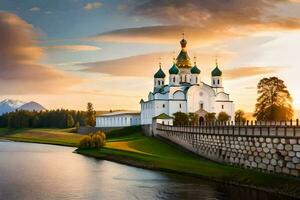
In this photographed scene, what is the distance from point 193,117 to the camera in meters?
100

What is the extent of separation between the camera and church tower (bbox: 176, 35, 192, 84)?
363ft

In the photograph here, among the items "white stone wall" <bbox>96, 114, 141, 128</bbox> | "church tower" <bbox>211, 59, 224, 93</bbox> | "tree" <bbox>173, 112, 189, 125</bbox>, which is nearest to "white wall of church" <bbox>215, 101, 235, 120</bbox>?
"church tower" <bbox>211, 59, 224, 93</bbox>

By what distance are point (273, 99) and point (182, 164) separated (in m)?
30.5

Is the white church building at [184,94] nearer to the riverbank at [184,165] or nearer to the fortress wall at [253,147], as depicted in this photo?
the riverbank at [184,165]

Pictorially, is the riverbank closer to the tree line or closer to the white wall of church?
the white wall of church

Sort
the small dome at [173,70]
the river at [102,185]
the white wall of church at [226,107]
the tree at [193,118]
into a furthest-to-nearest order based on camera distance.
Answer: the small dome at [173,70], the white wall of church at [226,107], the tree at [193,118], the river at [102,185]

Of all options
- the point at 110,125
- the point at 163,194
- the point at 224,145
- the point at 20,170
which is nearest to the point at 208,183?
the point at 163,194

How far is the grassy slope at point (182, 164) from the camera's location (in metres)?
38.5

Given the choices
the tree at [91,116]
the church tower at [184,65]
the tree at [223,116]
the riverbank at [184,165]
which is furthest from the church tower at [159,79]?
the tree at [91,116]

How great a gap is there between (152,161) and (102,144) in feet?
79.7

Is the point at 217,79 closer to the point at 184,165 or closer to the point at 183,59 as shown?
the point at 183,59

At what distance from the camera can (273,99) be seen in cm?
7731

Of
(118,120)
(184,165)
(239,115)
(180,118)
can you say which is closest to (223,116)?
(180,118)

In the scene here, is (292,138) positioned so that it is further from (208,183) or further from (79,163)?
(79,163)
